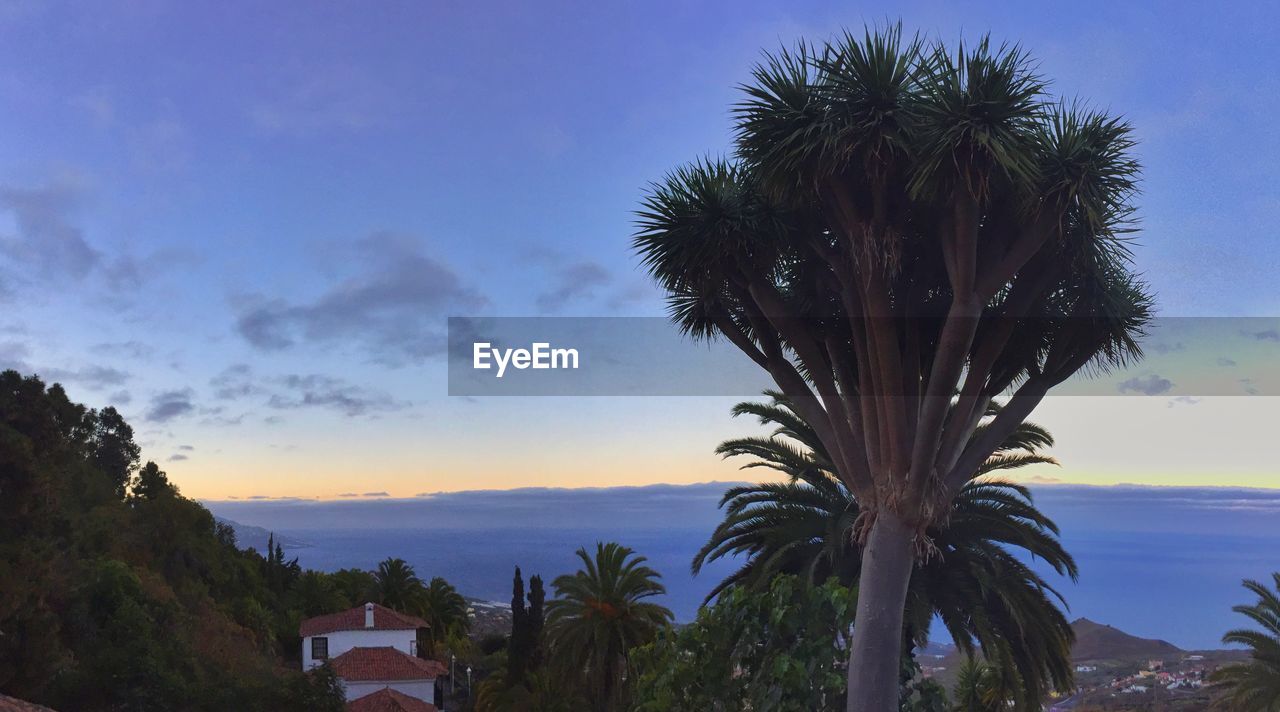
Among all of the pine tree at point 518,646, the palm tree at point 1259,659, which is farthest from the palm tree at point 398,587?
the palm tree at point 1259,659

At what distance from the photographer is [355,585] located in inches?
2601

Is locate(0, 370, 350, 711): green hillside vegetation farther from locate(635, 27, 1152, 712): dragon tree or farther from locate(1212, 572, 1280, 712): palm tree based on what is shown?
locate(1212, 572, 1280, 712): palm tree

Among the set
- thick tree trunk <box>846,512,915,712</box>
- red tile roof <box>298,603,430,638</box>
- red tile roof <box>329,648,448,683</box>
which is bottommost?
red tile roof <box>329,648,448,683</box>

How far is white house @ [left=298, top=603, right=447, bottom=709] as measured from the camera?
144 feet

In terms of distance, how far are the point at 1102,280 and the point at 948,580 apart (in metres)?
6.57

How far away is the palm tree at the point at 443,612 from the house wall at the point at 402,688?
1375 centimetres

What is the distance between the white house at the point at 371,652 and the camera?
43.9m

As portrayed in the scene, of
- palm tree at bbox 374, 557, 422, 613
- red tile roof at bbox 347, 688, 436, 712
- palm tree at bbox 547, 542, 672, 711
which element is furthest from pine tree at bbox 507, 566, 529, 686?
palm tree at bbox 374, 557, 422, 613

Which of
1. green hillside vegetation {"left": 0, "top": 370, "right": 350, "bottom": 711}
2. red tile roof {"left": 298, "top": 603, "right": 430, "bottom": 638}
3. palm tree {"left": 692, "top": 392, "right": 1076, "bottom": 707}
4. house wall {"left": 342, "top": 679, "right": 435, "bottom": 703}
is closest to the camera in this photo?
palm tree {"left": 692, "top": 392, "right": 1076, "bottom": 707}

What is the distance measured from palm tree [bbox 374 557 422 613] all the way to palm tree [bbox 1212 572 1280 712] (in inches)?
1847

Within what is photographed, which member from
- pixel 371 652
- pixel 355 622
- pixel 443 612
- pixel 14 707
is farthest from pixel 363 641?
pixel 14 707

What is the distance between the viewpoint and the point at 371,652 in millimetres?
45562

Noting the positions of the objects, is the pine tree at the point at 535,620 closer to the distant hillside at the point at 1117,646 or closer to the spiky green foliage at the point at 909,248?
the distant hillside at the point at 1117,646

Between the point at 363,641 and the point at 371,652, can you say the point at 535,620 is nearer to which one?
the point at 371,652
